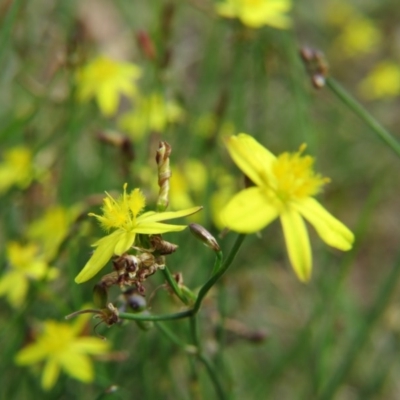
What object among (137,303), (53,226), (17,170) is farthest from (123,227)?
(17,170)

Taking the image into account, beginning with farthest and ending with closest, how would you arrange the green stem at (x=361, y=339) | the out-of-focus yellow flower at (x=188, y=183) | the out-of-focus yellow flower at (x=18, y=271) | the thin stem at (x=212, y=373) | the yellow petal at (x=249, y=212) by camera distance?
the out-of-focus yellow flower at (x=188, y=183)
the green stem at (x=361, y=339)
the out-of-focus yellow flower at (x=18, y=271)
the thin stem at (x=212, y=373)
the yellow petal at (x=249, y=212)

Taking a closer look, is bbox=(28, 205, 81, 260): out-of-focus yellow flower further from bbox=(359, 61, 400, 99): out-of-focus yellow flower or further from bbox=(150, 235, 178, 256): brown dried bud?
bbox=(359, 61, 400, 99): out-of-focus yellow flower

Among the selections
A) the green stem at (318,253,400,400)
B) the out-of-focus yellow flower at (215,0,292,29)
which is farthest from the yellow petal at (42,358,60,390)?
the out-of-focus yellow flower at (215,0,292,29)

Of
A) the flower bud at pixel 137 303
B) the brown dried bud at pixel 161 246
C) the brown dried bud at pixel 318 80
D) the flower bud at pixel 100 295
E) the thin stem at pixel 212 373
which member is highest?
the brown dried bud at pixel 161 246

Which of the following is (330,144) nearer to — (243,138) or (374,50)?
(374,50)

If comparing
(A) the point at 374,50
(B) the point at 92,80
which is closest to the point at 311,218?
(B) the point at 92,80

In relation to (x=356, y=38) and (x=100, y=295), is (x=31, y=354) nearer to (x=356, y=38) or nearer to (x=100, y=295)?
(x=100, y=295)

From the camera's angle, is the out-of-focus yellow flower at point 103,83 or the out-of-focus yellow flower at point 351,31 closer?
the out-of-focus yellow flower at point 103,83

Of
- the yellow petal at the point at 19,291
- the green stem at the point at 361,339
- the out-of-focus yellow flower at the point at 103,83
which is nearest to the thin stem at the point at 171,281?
the yellow petal at the point at 19,291

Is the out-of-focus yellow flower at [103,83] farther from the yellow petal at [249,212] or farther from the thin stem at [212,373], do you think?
the yellow petal at [249,212]
